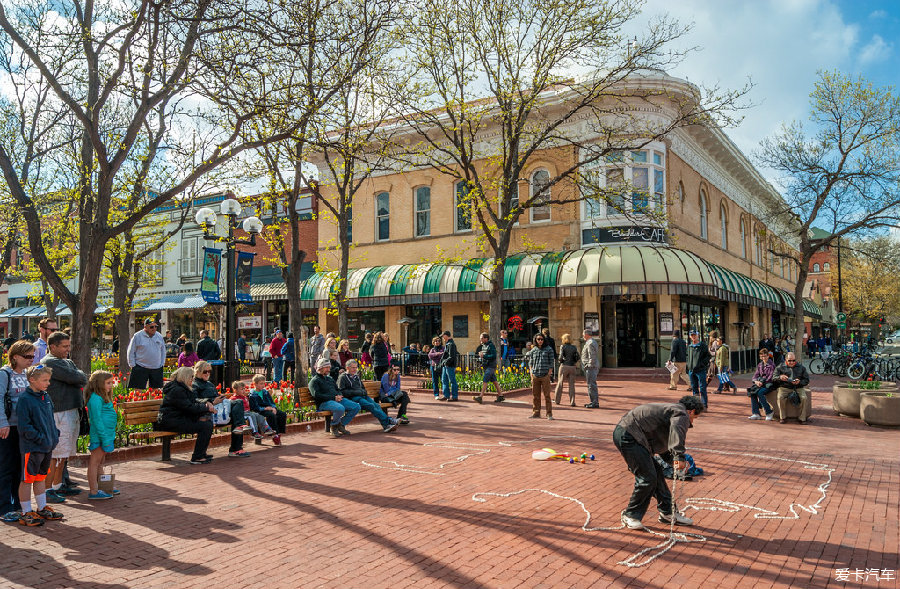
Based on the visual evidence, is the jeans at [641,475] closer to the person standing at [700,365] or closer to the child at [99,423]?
the child at [99,423]

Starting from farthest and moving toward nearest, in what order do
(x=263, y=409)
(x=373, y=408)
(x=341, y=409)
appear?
(x=373, y=408), (x=341, y=409), (x=263, y=409)

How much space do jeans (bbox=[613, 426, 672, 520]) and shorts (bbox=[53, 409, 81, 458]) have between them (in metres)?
5.75

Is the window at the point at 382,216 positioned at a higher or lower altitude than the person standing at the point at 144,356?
higher

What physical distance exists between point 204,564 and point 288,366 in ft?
46.2

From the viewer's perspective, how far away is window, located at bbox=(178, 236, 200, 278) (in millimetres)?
36938

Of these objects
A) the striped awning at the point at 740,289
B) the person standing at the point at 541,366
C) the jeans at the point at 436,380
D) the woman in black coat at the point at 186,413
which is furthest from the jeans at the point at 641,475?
the striped awning at the point at 740,289

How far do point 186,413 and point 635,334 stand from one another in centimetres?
1917

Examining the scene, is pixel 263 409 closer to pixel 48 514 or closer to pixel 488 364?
pixel 48 514

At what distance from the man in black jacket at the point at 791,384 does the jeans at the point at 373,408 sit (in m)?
7.97

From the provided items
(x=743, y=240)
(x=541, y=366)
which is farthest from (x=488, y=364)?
(x=743, y=240)

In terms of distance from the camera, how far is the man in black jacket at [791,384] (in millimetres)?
12539

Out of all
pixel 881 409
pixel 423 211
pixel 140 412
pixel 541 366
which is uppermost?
pixel 423 211

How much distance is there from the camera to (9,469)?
6.13 metres

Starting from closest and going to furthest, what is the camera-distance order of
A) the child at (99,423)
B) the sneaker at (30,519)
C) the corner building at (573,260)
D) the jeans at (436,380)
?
the sneaker at (30,519) → the child at (99,423) → the jeans at (436,380) → the corner building at (573,260)
